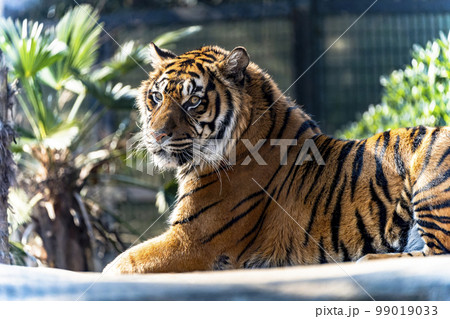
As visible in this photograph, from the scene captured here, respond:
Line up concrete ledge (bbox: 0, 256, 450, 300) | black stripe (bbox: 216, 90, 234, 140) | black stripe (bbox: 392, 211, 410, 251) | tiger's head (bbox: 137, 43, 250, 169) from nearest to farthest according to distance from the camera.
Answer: concrete ledge (bbox: 0, 256, 450, 300) < black stripe (bbox: 392, 211, 410, 251) < tiger's head (bbox: 137, 43, 250, 169) < black stripe (bbox: 216, 90, 234, 140)

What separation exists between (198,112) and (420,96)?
2.41 metres

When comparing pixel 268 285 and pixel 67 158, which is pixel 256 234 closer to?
pixel 268 285

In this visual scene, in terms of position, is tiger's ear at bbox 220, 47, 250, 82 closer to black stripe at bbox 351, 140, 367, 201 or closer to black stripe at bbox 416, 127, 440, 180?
black stripe at bbox 351, 140, 367, 201

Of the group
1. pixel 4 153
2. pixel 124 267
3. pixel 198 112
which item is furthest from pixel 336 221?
pixel 4 153

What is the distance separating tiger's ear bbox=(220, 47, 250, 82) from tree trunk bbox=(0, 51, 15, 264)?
1.35 meters

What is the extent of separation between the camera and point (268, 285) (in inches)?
74.9

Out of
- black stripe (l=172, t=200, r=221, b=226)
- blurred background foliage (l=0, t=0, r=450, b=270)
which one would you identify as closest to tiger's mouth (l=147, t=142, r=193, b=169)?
black stripe (l=172, t=200, r=221, b=226)

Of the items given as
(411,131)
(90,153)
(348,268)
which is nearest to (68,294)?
(348,268)

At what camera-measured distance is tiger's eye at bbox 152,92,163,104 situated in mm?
3528

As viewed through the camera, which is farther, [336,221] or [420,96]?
[420,96]

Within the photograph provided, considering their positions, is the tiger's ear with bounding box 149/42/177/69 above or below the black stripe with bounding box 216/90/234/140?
above

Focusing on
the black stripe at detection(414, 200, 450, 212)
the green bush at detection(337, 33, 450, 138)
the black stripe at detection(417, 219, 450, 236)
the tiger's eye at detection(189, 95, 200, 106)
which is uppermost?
the green bush at detection(337, 33, 450, 138)

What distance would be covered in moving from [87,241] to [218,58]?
274 centimetres

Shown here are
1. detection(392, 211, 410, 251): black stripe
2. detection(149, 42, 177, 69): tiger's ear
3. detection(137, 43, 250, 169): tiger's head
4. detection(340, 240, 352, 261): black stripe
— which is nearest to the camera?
detection(392, 211, 410, 251): black stripe
